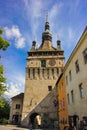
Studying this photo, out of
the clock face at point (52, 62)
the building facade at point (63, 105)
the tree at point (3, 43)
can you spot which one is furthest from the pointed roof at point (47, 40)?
the tree at point (3, 43)

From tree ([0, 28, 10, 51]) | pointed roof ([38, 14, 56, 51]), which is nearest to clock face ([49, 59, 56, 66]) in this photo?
pointed roof ([38, 14, 56, 51])

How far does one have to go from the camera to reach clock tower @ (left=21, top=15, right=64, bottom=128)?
35.6 metres

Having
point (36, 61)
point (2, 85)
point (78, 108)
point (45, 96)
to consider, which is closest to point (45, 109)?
point (45, 96)

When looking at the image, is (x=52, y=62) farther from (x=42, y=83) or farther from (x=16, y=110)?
(x=16, y=110)

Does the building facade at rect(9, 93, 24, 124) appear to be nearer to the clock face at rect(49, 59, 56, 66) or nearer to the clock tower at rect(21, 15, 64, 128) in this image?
the clock tower at rect(21, 15, 64, 128)

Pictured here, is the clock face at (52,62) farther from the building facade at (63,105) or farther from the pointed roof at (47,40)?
the building facade at (63,105)

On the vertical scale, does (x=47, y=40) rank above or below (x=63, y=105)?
above

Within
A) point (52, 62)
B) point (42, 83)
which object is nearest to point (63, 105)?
point (42, 83)

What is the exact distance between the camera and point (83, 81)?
1550cm

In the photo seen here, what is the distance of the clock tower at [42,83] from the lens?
35559 millimetres

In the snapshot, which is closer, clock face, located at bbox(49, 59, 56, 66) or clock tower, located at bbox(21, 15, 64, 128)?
clock tower, located at bbox(21, 15, 64, 128)

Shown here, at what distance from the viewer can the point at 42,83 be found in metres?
38.8

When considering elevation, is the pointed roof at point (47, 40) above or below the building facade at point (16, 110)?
above

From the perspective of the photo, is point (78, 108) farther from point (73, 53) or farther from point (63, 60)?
point (63, 60)
